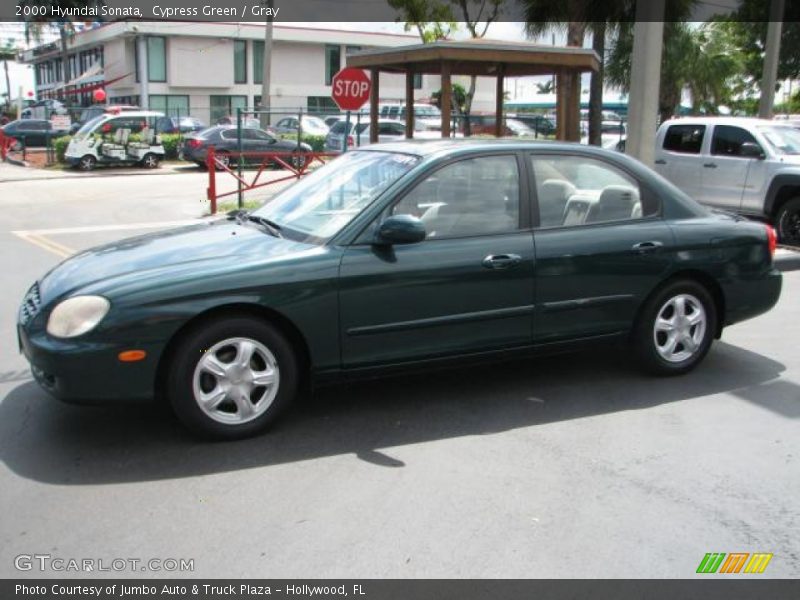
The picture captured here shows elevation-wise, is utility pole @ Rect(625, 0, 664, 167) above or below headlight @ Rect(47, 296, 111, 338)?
above

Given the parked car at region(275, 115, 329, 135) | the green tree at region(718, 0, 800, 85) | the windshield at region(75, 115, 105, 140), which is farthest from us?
the parked car at region(275, 115, 329, 135)

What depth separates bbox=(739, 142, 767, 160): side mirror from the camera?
11773mm

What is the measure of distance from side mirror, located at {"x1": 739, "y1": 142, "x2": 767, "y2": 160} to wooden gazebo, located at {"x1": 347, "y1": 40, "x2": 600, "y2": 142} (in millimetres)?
2614

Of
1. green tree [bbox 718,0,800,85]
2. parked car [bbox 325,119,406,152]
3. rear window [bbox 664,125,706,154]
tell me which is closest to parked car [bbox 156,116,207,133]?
parked car [bbox 325,119,406,152]

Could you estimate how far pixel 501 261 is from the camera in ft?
16.5

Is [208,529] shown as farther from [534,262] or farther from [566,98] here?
[566,98]

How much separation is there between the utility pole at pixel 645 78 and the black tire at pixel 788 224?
2.13 meters

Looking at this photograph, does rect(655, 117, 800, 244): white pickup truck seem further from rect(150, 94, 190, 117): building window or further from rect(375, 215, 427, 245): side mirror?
rect(150, 94, 190, 117): building window

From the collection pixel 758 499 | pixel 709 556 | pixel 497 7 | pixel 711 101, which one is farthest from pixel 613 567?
pixel 711 101

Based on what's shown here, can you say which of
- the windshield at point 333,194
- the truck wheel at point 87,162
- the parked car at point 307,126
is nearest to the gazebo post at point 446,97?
the windshield at point 333,194

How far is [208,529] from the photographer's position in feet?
12.0

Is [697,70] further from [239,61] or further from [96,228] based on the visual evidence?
[239,61]

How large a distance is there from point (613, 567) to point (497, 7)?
29.7 meters

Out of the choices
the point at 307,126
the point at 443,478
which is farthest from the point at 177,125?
the point at 443,478
